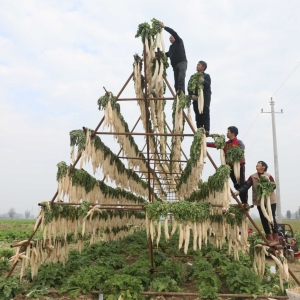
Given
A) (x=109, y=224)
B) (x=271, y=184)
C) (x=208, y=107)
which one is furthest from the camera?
→ (x=109, y=224)

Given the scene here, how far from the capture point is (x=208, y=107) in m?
7.04

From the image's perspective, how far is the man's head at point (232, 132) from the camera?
6.86 meters

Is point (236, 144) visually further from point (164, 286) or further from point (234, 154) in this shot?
point (164, 286)

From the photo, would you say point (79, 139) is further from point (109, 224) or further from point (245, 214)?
point (109, 224)

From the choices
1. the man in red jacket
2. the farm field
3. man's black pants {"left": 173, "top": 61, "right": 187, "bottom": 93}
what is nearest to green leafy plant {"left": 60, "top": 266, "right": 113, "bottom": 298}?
the farm field

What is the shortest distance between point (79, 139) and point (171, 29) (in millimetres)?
3328

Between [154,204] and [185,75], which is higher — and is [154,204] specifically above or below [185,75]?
below

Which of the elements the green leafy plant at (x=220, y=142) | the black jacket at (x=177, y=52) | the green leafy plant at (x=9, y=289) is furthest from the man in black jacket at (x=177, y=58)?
the green leafy plant at (x=9, y=289)

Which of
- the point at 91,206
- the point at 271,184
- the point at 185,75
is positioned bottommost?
the point at 91,206

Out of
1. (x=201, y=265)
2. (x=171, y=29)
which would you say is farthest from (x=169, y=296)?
(x=171, y=29)

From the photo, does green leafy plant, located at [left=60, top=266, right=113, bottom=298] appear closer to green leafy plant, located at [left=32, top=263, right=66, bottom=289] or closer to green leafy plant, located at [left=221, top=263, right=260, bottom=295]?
green leafy plant, located at [left=32, top=263, right=66, bottom=289]

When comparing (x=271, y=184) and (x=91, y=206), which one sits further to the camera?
(x=91, y=206)

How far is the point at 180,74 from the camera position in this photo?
7.25m

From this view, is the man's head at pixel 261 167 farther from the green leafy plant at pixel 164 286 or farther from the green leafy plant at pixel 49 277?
the green leafy plant at pixel 49 277
